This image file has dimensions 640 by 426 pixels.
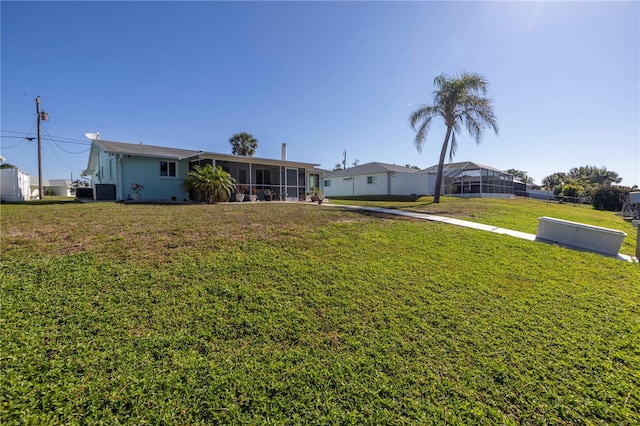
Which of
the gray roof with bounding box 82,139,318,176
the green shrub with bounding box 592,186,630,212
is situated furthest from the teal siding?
the green shrub with bounding box 592,186,630,212

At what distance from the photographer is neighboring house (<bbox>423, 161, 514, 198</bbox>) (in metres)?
30.5

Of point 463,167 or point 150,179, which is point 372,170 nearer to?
point 463,167

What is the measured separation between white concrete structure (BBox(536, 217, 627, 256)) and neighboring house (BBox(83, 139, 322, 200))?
14401 millimetres

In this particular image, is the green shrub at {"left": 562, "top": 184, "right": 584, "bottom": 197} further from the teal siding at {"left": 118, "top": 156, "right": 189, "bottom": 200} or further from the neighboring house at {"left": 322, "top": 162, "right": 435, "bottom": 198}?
the teal siding at {"left": 118, "top": 156, "right": 189, "bottom": 200}

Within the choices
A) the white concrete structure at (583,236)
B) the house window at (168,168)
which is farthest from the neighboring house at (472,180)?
the house window at (168,168)

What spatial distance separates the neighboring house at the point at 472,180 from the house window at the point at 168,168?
1084 inches

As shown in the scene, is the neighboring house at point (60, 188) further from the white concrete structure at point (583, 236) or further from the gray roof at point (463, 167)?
the white concrete structure at point (583, 236)

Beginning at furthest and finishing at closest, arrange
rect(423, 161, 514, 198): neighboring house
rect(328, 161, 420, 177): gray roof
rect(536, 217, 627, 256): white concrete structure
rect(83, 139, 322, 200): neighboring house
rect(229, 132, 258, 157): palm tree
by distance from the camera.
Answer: rect(229, 132, 258, 157): palm tree, rect(423, 161, 514, 198): neighboring house, rect(328, 161, 420, 177): gray roof, rect(83, 139, 322, 200): neighboring house, rect(536, 217, 627, 256): white concrete structure

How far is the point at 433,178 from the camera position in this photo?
32594mm

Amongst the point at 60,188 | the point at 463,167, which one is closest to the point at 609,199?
the point at 463,167

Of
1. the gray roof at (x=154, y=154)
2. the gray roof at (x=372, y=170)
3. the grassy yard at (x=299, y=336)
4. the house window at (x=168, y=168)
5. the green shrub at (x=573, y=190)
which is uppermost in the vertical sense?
the gray roof at (x=372, y=170)

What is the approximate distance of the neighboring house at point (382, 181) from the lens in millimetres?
29734

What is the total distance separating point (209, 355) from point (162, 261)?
2477 millimetres

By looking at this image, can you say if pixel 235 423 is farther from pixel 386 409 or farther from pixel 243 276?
pixel 243 276
